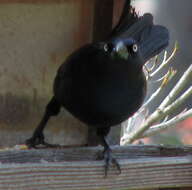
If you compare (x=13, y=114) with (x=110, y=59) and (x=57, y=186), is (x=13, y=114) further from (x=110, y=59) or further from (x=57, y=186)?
(x=57, y=186)

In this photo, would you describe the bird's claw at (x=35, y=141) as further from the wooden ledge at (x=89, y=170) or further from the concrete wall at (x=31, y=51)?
the wooden ledge at (x=89, y=170)

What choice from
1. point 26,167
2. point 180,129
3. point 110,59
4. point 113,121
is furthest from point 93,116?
point 180,129

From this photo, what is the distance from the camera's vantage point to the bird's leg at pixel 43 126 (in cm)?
324

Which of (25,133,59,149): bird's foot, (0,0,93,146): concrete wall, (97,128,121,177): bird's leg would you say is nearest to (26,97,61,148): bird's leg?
(25,133,59,149): bird's foot

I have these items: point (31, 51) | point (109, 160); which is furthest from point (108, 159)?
point (31, 51)

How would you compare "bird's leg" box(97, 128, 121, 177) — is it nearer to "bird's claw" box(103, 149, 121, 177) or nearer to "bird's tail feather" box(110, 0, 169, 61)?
"bird's claw" box(103, 149, 121, 177)

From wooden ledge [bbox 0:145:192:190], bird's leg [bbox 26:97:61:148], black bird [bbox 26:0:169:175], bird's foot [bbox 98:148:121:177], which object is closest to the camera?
wooden ledge [bbox 0:145:192:190]

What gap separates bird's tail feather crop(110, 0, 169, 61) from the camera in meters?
3.29

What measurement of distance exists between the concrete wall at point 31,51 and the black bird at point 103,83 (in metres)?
0.19

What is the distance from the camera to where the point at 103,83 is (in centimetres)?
293

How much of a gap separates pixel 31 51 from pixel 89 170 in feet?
3.58

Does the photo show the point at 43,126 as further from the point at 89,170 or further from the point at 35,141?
the point at 89,170

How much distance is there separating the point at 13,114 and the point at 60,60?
14.7 inches

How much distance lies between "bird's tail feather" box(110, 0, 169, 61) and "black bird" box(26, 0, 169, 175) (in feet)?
0.28
